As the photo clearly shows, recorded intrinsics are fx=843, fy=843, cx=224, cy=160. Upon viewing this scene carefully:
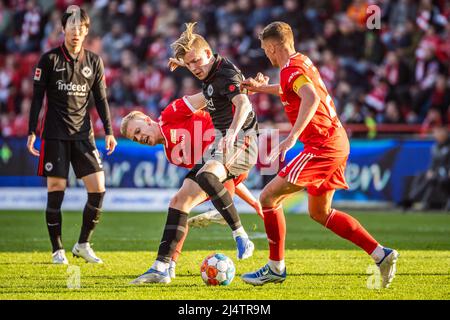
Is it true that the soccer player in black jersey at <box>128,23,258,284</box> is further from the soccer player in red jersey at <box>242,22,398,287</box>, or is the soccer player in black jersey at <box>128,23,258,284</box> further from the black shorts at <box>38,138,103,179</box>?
the black shorts at <box>38,138,103,179</box>

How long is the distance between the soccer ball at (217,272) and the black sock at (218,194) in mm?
414

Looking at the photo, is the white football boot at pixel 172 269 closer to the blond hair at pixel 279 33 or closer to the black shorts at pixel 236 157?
the black shorts at pixel 236 157

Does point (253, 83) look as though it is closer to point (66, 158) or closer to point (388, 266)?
point (388, 266)

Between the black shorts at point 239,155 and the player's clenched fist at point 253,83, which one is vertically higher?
the player's clenched fist at point 253,83

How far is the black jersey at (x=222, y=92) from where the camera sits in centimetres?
723

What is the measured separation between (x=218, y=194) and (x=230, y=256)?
188cm

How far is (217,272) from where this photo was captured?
6867 mm

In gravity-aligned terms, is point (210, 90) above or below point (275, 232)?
above

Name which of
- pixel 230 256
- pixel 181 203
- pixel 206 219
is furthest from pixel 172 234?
pixel 230 256

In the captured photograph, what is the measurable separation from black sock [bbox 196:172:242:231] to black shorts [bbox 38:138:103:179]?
199 centimetres

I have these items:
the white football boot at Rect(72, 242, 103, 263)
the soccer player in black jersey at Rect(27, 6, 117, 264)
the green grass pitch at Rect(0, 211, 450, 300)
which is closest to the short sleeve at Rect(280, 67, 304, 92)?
the green grass pitch at Rect(0, 211, 450, 300)

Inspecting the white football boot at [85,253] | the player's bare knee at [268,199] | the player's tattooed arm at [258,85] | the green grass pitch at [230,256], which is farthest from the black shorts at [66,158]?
the player's bare knee at [268,199]
